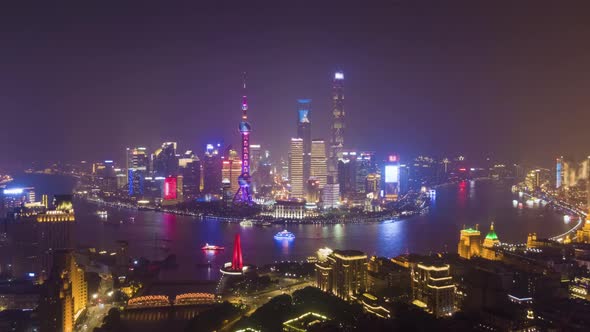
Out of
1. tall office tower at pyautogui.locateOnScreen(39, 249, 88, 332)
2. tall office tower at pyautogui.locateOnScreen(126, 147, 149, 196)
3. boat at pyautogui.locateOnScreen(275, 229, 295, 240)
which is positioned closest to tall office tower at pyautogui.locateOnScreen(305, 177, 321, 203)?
boat at pyautogui.locateOnScreen(275, 229, 295, 240)

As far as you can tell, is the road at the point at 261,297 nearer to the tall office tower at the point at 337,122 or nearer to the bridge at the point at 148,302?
the bridge at the point at 148,302

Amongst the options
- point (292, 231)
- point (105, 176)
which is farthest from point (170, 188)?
point (292, 231)

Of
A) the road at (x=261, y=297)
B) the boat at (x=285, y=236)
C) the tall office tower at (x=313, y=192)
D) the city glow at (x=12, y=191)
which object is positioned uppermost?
the city glow at (x=12, y=191)

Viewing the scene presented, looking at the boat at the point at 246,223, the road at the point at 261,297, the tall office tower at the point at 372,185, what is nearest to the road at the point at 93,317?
the road at the point at 261,297

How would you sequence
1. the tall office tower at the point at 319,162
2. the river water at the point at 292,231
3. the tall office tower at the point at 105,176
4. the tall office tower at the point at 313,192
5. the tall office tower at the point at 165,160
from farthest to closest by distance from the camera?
the tall office tower at the point at 165,160
the tall office tower at the point at 105,176
the tall office tower at the point at 319,162
the tall office tower at the point at 313,192
the river water at the point at 292,231

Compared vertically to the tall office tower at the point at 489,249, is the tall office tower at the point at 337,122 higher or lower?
higher

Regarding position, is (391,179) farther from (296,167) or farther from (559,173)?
(559,173)
